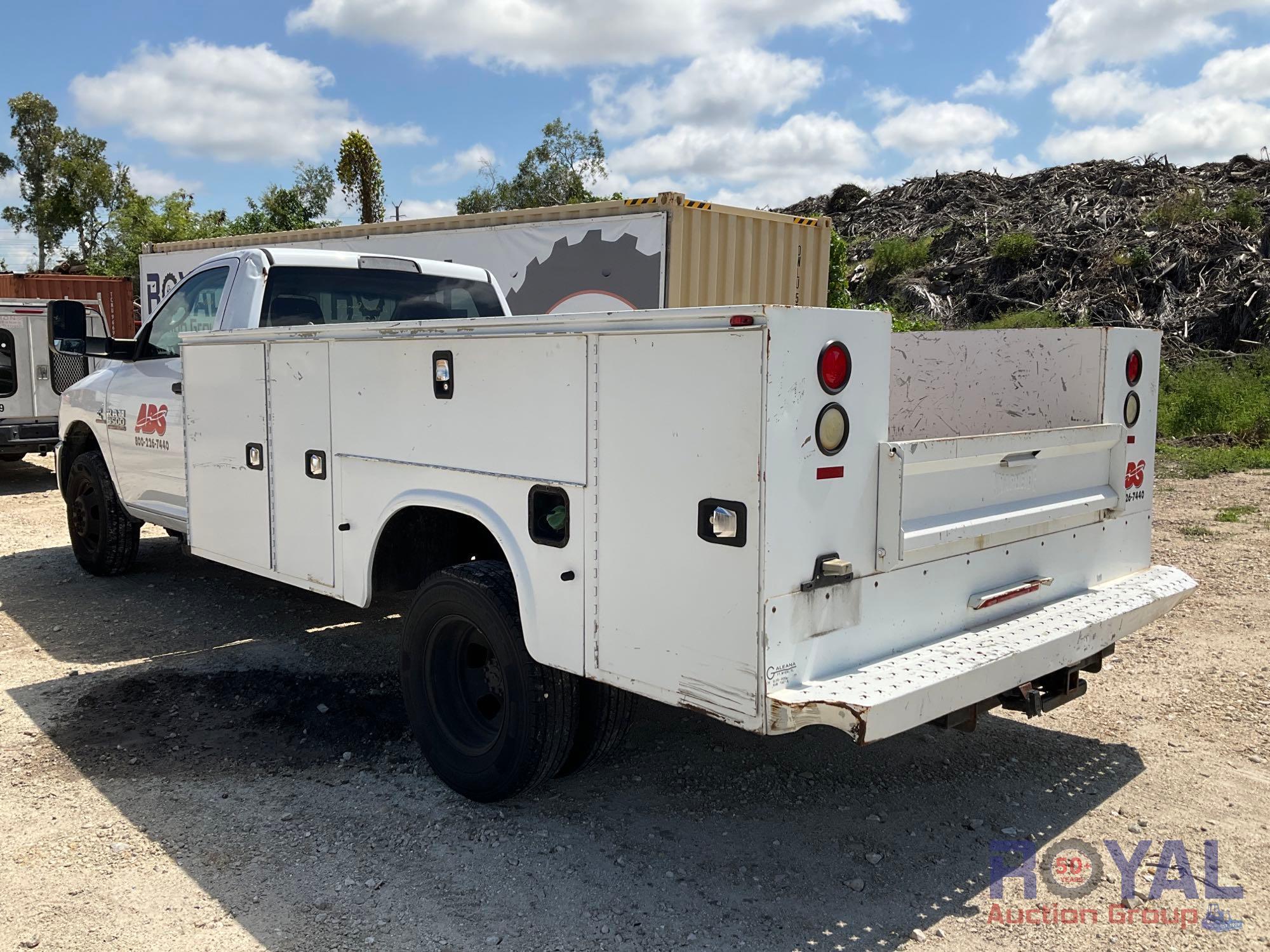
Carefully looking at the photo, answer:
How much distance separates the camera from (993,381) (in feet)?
15.3

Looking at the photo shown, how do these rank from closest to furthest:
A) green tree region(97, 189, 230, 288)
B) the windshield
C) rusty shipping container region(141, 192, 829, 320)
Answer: the windshield, rusty shipping container region(141, 192, 829, 320), green tree region(97, 189, 230, 288)

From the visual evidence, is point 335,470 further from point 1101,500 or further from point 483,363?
point 1101,500

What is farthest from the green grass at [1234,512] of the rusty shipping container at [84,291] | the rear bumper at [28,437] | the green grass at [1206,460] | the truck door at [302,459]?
the rusty shipping container at [84,291]

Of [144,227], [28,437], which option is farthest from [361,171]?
[28,437]

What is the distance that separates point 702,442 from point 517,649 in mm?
1122

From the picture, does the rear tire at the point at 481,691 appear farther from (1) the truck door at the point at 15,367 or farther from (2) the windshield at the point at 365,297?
(1) the truck door at the point at 15,367

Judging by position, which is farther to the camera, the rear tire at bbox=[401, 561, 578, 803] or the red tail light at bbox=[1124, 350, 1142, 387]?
the red tail light at bbox=[1124, 350, 1142, 387]

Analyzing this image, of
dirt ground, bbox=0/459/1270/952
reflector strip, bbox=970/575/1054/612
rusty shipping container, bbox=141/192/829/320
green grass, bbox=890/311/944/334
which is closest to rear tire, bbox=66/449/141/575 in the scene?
dirt ground, bbox=0/459/1270/952

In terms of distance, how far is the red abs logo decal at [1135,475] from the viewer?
425 cm

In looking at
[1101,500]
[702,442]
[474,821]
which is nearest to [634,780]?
[474,821]

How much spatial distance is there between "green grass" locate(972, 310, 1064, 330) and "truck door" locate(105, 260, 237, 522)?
513 inches

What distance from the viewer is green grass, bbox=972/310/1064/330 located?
55.4 feet

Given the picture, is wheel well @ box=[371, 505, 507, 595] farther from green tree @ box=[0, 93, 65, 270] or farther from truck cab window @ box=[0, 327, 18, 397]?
green tree @ box=[0, 93, 65, 270]

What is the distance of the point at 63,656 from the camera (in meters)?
5.70
